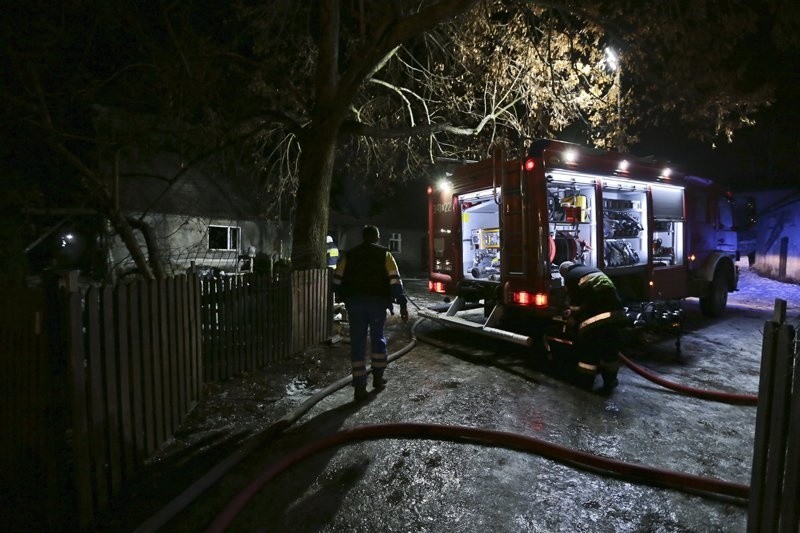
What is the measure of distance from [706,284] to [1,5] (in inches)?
519

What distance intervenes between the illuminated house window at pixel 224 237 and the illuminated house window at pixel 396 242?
1173 centimetres

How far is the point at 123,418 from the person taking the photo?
320 cm

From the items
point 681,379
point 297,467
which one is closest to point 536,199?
point 681,379

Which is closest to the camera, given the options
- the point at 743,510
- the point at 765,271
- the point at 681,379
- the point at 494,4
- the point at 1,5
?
the point at 743,510

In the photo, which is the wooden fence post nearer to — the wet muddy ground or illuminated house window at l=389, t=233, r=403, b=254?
the wet muddy ground

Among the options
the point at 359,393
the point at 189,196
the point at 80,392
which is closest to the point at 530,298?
the point at 359,393

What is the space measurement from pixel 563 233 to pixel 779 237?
52.0ft

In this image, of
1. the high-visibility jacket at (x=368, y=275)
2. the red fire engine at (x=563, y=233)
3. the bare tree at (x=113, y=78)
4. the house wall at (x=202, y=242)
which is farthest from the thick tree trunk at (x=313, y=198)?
the house wall at (x=202, y=242)

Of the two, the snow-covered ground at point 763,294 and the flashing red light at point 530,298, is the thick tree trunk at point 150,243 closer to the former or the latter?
the flashing red light at point 530,298

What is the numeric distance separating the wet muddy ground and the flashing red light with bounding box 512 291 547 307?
82cm

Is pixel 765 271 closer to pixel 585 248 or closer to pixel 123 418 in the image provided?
pixel 585 248

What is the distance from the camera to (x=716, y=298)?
32.7 feet

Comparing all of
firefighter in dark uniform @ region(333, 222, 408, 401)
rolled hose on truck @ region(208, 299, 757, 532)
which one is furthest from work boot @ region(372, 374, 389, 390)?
rolled hose on truck @ region(208, 299, 757, 532)

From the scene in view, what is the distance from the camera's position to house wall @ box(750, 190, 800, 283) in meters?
17.0
